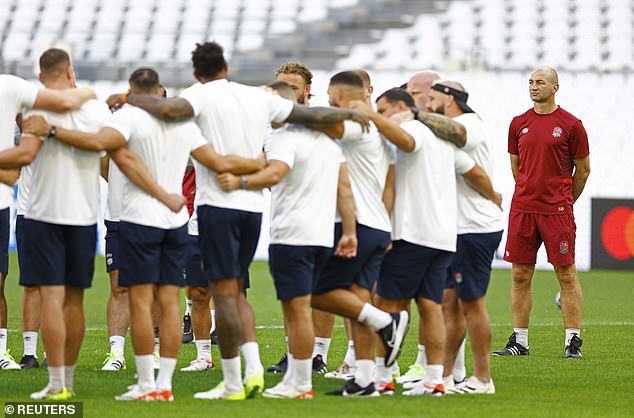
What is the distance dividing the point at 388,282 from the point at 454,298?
0.77 metres

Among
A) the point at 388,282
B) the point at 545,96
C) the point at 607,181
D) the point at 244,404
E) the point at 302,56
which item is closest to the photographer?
the point at 244,404

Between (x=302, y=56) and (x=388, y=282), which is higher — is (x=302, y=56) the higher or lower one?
the higher one

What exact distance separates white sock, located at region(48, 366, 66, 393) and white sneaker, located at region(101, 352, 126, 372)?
181 cm

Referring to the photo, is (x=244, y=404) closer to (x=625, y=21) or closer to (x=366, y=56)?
(x=366, y=56)

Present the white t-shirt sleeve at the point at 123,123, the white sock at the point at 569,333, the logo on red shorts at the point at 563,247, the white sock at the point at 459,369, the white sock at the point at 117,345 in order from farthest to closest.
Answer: the logo on red shorts at the point at 563,247 < the white sock at the point at 569,333 < the white sock at the point at 117,345 < the white sock at the point at 459,369 < the white t-shirt sleeve at the point at 123,123

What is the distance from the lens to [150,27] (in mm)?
33500

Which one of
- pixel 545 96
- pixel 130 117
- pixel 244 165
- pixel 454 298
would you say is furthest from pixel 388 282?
pixel 545 96

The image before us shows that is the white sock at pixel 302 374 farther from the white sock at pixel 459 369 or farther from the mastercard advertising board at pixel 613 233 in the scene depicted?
the mastercard advertising board at pixel 613 233

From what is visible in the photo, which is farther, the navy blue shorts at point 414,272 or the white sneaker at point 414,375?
the white sneaker at point 414,375

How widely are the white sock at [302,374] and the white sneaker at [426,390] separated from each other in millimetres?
760

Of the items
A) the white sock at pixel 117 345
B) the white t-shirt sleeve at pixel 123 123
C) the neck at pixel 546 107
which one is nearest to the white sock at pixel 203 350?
the white sock at pixel 117 345

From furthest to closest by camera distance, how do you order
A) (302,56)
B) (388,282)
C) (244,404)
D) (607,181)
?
(302,56)
(607,181)
(388,282)
(244,404)

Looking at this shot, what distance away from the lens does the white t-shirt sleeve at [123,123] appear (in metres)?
6.87

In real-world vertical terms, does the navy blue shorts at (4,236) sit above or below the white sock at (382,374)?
above
